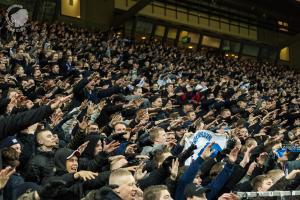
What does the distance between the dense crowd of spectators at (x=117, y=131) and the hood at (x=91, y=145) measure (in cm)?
1

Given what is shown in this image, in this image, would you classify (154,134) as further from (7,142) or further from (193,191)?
(7,142)

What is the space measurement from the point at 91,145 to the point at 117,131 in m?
0.98

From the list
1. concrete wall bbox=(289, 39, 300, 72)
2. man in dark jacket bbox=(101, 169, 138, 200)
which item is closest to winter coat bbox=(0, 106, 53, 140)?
man in dark jacket bbox=(101, 169, 138, 200)

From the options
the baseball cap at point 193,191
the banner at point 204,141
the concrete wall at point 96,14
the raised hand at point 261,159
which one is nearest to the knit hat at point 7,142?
the baseball cap at point 193,191

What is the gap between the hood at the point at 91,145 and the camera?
241 inches

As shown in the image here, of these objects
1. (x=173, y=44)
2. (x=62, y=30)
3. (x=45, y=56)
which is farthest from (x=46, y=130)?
(x=173, y=44)

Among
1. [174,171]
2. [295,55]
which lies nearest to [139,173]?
[174,171]

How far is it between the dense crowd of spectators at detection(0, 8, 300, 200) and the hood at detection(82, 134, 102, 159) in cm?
1

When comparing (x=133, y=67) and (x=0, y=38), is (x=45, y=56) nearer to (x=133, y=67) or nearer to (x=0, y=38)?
(x=0, y=38)

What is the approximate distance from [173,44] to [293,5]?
879cm

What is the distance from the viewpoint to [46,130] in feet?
19.4

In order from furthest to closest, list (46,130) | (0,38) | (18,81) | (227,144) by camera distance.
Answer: (0,38), (18,81), (227,144), (46,130)

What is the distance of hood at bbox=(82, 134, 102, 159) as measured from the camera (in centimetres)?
611

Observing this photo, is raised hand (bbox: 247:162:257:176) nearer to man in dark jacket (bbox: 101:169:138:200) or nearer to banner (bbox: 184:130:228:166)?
banner (bbox: 184:130:228:166)
